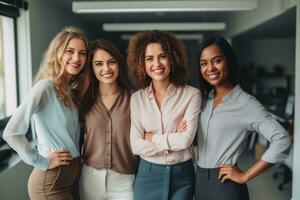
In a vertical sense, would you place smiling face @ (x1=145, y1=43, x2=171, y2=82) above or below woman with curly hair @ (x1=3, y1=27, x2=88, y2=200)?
above

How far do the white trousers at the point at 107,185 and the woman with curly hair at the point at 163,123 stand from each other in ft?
0.23

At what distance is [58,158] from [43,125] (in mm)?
196

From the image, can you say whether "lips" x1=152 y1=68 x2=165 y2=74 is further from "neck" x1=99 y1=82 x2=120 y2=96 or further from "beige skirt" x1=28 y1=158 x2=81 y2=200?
"beige skirt" x1=28 y1=158 x2=81 y2=200

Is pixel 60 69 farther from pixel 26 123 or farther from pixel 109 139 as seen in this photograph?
pixel 109 139

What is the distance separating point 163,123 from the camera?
178 cm

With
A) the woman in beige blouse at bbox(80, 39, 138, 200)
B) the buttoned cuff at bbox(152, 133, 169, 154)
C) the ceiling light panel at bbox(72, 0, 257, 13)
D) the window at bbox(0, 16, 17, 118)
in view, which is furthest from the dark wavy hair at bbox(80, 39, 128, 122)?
the window at bbox(0, 16, 17, 118)

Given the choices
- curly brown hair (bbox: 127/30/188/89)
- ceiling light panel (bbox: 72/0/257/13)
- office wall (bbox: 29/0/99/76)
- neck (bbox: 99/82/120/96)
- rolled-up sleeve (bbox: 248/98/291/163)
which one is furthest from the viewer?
office wall (bbox: 29/0/99/76)

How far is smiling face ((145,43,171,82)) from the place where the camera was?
1791 mm

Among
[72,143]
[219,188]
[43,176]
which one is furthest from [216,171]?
[43,176]

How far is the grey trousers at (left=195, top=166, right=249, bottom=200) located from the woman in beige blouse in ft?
1.32

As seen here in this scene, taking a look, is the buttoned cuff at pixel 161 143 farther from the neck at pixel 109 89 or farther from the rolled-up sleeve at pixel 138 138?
the neck at pixel 109 89

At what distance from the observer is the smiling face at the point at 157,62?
5.88 feet

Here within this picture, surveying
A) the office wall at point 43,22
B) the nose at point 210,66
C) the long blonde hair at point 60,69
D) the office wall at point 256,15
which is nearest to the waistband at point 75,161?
the long blonde hair at point 60,69

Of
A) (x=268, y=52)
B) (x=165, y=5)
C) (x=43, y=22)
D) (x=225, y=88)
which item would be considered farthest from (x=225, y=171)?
(x=268, y=52)
